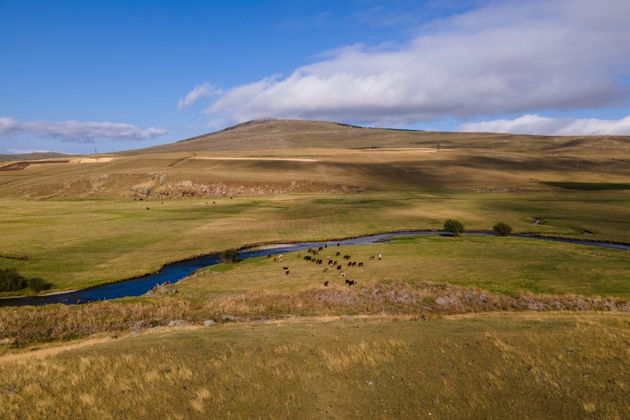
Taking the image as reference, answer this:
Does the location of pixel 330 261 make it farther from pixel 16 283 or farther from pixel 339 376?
pixel 16 283

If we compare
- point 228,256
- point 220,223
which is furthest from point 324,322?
point 220,223

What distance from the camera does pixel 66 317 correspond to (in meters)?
33.7

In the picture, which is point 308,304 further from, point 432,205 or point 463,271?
point 432,205

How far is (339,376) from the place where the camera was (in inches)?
703

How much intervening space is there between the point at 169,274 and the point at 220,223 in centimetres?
3189

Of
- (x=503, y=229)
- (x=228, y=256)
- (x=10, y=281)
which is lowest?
(x=503, y=229)

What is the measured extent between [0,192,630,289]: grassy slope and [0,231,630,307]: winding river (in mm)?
2171

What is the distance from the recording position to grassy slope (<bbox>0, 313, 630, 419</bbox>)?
14805 mm

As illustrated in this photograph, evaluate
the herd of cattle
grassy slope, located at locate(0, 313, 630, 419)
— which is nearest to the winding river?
the herd of cattle

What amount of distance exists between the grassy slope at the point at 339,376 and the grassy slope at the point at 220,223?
33.9m

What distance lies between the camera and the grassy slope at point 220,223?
5594 cm

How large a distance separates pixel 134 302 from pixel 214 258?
76.2 ft

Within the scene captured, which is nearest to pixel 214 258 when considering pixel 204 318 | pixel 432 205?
pixel 204 318

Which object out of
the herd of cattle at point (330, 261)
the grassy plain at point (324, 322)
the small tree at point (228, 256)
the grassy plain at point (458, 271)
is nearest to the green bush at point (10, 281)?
the grassy plain at point (324, 322)
